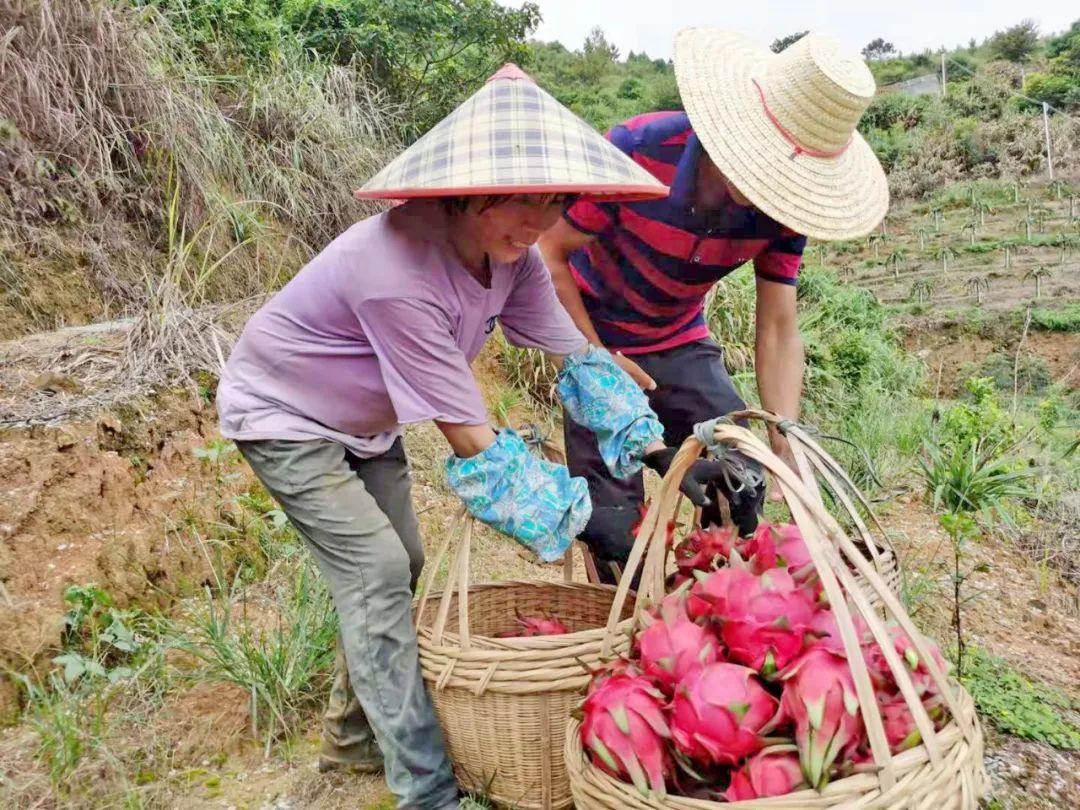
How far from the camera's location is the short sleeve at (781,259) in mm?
2465

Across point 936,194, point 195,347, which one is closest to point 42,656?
point 195,347

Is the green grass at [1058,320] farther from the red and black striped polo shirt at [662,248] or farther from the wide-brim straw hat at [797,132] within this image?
the wide-brim straw hat at [797,132]

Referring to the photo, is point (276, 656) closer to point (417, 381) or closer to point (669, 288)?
point (417, 381)

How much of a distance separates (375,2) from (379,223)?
5.59 m

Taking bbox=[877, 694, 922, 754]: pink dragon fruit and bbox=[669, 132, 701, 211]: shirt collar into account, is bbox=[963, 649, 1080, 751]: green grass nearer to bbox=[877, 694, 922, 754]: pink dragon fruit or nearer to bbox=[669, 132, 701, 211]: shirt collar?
bbox=[877, 694, 922, 754]: pink dragon fruit

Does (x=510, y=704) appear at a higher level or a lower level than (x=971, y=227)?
lower

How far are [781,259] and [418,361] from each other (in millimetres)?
1244

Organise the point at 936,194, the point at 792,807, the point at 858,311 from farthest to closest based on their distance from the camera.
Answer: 1. the point at 936,194
2. the point at 858,311
3. the point at 792,807

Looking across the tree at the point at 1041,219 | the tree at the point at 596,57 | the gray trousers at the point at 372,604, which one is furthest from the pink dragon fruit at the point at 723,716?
the tree at the point at 596,57

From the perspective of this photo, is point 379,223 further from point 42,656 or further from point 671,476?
point 42,656

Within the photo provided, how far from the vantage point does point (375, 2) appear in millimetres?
6676

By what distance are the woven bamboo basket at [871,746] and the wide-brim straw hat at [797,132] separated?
813 mm

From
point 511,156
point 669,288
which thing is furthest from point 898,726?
point 669,288

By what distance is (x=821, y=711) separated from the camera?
116cm
